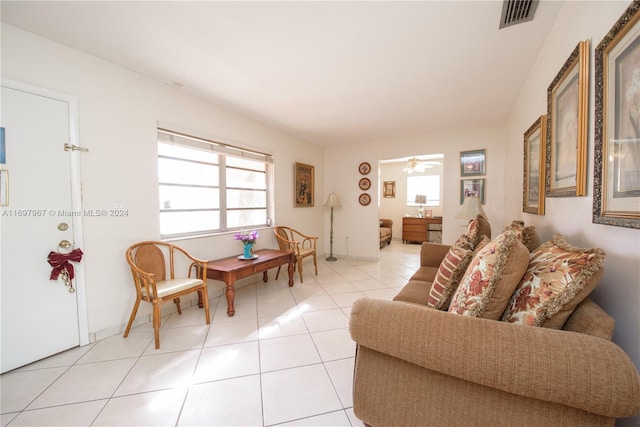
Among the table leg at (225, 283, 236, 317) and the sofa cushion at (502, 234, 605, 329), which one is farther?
the table leg at (225, 283, 236, 317)

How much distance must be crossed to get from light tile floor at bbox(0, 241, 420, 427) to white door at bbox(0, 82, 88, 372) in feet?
0.60

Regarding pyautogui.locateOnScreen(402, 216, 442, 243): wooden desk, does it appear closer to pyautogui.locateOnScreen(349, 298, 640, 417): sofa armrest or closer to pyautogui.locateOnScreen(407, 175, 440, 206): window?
pyautogui.locateOnScreen(407, 175, 440, 206): window

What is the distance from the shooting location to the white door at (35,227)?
5.55 feet

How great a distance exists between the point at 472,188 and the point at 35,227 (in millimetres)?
5220

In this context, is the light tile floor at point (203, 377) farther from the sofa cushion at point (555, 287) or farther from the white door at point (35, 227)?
the sofa cushion at point (555, 287)

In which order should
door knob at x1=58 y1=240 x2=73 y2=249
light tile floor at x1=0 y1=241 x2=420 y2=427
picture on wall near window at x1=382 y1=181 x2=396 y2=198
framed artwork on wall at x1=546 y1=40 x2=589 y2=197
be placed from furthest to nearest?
picture on wall near window at x1=382 y1=181 x2=396 y2=198 < door knob at x1=58 y1=240 x2=73 y2=249 < light tile floor at x1=0 y1=241 x2=420 y2=427 < framed artwork on wall at x1=546 y1=40 x2=589 y2=197

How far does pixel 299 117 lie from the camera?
3477mm

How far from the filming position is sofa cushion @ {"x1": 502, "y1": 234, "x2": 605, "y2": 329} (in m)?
0.88

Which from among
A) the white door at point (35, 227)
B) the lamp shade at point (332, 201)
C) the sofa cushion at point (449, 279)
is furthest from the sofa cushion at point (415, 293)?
the lamp shade at point (332, 201)

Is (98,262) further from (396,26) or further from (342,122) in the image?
(342,122)

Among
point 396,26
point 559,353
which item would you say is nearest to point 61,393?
point 559,353

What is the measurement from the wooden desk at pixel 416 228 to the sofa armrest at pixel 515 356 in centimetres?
620

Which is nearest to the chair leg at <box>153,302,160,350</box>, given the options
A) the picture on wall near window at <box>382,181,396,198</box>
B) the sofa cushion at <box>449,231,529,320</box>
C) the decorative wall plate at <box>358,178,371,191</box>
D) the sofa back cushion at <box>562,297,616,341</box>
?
the sofa cushion at <box>449,231,529,320</box>

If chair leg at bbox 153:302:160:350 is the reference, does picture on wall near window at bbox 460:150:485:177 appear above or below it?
above
